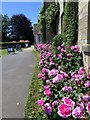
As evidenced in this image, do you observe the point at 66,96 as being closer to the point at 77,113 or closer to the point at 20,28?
the point at 77,113

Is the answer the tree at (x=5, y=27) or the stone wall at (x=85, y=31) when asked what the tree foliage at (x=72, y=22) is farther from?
the tree at (x=5, y=27)

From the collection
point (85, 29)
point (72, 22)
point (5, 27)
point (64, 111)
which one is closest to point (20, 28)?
point (5, 27)

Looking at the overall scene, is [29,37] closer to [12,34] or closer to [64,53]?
[12,34]

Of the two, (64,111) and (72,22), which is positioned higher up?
(72,22)

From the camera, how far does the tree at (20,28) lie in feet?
254

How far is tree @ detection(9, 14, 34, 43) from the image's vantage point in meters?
77.4

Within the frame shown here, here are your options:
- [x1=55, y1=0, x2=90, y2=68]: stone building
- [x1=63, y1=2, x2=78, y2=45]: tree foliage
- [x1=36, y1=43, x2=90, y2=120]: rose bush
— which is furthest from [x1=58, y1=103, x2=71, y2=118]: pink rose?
[x1=63, y1=2, x2=78, y2=45]: tree foliage

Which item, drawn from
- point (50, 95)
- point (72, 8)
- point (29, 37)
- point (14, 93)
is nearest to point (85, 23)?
point (72, 8)

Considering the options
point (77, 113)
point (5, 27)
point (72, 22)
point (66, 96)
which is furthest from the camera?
point (5, 27)

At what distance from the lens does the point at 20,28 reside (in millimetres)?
79500

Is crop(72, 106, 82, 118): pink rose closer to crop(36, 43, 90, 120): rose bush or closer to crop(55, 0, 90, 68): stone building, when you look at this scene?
crop(36, 43, 90, 120): rose bush

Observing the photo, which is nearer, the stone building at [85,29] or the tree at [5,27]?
the stone building at [85,29]

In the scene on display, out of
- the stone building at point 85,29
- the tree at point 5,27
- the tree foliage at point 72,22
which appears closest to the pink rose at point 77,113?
the stone building at point 85,29

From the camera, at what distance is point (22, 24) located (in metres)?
80.8
